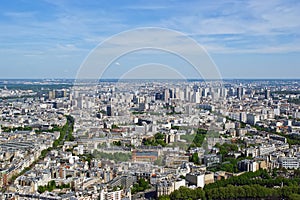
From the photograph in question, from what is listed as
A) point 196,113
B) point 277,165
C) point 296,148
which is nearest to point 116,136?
point 196,113

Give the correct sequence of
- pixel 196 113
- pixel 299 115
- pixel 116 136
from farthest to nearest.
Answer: pixel 299 115 < pixel 196 113 < pixel 116 136

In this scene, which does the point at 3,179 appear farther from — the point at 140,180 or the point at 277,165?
the point at 277,165

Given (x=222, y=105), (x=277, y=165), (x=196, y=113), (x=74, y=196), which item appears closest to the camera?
(x=74, y=196)

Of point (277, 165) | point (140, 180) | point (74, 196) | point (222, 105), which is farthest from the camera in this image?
point (222, 105)

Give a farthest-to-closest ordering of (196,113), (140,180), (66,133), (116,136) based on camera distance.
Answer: (66,133)
(196,113)
(116,136)
(140,180)

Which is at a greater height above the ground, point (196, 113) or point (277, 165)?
point (196, 113)

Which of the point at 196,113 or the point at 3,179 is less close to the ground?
the point at 196,113

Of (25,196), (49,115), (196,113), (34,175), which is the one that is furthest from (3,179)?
(49,115)

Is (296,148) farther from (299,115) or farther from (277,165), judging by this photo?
(299,115)

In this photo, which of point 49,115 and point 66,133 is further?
point 49,115
